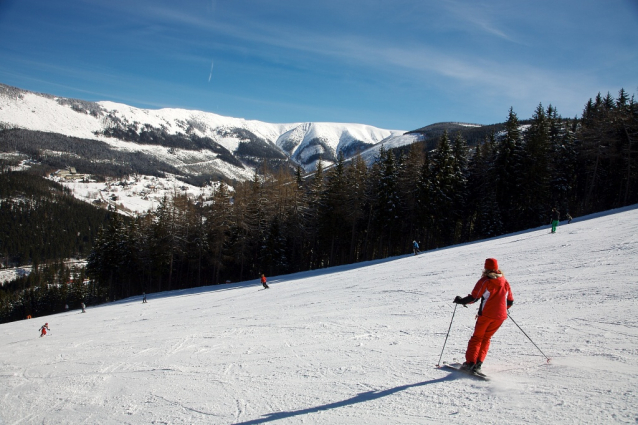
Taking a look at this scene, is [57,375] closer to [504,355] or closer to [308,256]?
[504,355]

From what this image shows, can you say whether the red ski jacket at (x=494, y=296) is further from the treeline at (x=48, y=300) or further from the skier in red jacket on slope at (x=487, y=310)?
the treeline at (x=48, y=300)

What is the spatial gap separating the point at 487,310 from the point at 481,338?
1.51 ft

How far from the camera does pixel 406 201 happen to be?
40188 millimetres

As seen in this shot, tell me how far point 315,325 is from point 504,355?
5.32 m

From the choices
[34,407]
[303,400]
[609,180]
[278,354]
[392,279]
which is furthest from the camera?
[609,180]

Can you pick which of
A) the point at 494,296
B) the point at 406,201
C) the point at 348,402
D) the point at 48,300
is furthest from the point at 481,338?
the point at 48,300

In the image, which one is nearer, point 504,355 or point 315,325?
point 504,355

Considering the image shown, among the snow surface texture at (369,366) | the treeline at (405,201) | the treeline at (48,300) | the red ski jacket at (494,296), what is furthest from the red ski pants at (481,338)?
the treeline at (48,300)

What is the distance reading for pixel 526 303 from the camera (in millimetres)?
9109

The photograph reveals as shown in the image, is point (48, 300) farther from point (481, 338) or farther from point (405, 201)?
point (481, 338)

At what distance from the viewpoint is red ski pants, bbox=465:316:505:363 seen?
5393 mm

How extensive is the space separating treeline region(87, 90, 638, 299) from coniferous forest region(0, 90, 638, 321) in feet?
0.42

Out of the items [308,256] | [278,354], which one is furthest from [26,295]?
[278,354]

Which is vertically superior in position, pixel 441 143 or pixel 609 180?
pixel 441 143
